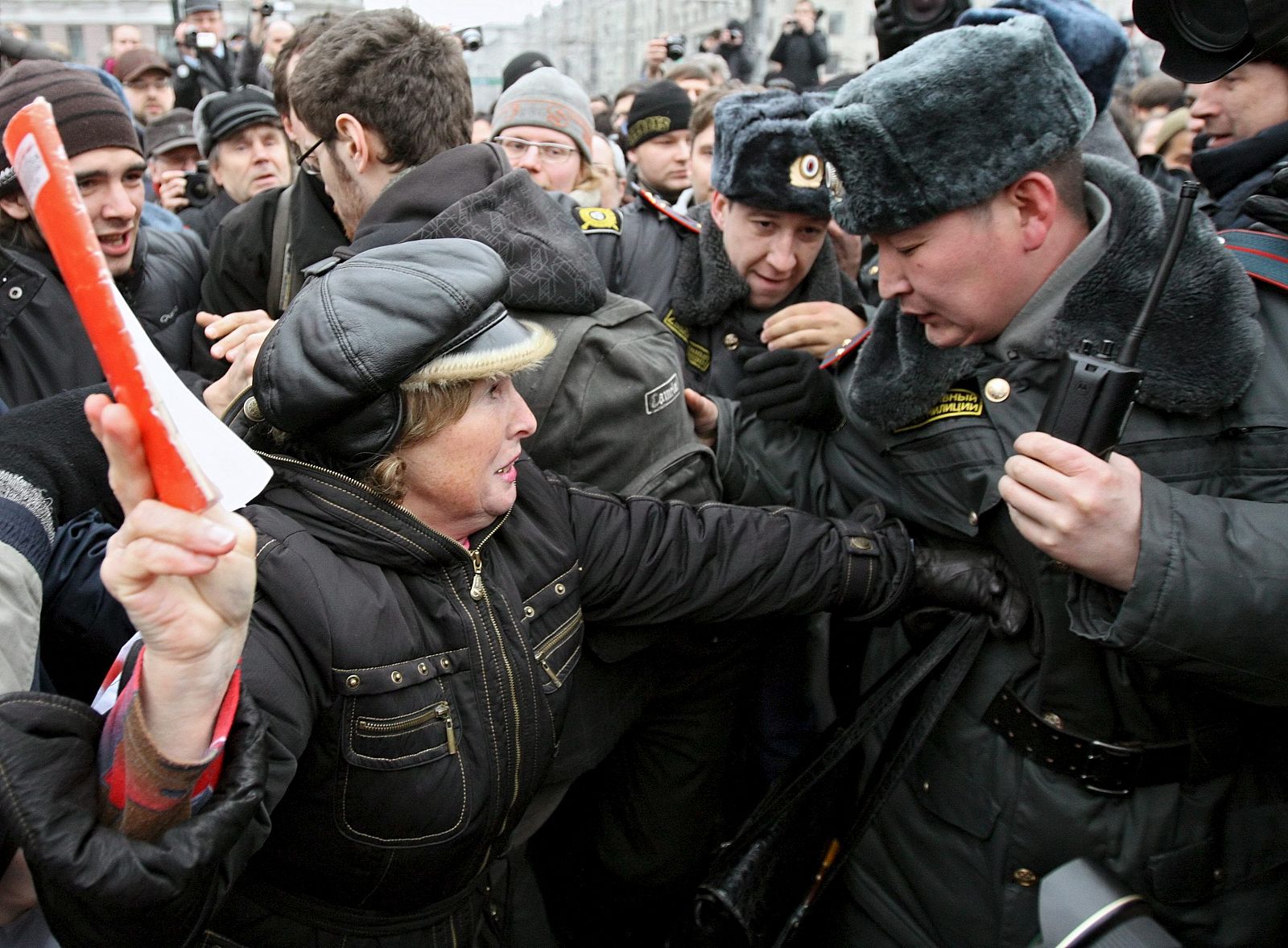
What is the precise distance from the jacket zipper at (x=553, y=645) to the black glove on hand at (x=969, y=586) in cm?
78

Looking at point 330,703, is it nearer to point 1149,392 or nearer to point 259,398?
point 259,398

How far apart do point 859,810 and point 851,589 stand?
50 centimetres

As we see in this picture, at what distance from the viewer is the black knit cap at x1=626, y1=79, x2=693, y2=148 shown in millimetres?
5785

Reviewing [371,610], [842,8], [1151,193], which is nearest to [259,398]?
[371,610]

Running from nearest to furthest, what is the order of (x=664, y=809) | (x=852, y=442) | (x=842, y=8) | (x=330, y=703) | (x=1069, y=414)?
1. (x=330, y=703)
2. (x=1069, y=414)
3. (x=852, y=442)
4. (x=664, y=809)
5. (x=842, y=8)

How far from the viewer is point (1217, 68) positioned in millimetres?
1778

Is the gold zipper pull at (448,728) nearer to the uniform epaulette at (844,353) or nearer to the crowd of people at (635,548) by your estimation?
the crowd of people at (635,548)

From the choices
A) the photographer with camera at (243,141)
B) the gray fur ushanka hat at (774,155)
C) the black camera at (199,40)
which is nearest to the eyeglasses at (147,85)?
the black camera at (199,40)

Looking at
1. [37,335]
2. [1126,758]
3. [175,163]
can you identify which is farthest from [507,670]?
[175,163]

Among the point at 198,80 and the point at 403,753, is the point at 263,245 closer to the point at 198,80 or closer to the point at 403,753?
the point at 403,753

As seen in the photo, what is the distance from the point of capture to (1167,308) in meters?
1.78

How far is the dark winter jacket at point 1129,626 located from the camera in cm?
167

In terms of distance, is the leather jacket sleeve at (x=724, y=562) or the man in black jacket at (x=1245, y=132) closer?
the leather jacket sleeve at (x=724, y=562)

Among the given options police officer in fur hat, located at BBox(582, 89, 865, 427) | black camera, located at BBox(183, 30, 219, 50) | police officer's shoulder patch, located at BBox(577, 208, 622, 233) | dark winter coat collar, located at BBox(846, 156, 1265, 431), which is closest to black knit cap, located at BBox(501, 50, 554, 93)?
black camera, located at BBox(183, 30, 219, 50)
